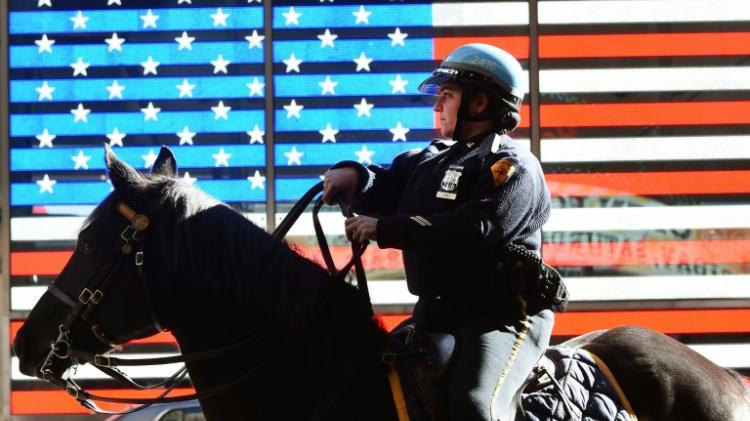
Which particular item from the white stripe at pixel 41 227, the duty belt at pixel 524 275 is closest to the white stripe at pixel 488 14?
the white stripe at pixel 41 227

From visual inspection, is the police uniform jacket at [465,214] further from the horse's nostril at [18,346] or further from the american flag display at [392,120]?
the american flag display at [392,120]

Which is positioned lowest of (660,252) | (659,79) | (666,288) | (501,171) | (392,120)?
(666,288)

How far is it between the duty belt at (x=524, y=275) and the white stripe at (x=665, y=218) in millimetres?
4029

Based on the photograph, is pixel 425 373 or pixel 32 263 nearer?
pixel 425 373

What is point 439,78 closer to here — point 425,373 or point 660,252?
point 425,373

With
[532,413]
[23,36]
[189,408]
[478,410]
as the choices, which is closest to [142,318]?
[478,410]

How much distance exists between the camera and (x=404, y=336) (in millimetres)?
3012

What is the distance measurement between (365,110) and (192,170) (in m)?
1.49

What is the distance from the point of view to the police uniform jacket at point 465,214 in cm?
277

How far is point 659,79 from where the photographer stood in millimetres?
6973

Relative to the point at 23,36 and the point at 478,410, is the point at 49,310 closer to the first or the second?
the point at 478,410

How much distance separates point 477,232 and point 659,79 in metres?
4.78

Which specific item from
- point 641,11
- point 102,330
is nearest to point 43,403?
point 102,330

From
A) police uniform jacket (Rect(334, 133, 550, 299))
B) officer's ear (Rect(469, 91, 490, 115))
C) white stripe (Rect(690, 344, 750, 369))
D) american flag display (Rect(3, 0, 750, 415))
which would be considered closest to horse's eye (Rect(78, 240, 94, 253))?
police uniform jacket (Rect(334, 133, 550, 299))
